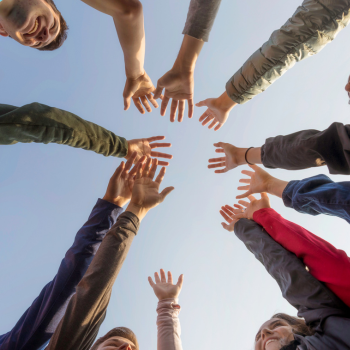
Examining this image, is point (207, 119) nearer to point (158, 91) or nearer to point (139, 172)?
point (158, 91)

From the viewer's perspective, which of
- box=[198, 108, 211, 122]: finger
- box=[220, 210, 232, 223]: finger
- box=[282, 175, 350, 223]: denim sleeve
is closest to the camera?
box=[282, 175, 350, 223]: denim sleeve

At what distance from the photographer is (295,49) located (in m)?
1.75

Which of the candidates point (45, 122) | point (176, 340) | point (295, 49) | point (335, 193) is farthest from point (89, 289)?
point (295, 49)

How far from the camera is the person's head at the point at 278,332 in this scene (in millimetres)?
1542

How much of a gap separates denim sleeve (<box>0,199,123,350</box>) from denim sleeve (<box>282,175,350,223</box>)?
4.83 feet

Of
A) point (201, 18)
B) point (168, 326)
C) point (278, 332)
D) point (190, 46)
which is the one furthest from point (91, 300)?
point (201, 18)

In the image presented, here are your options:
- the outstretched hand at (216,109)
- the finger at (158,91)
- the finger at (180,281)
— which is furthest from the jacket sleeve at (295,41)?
the finger at (180,281)

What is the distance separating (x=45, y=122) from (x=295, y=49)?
6.75 feet

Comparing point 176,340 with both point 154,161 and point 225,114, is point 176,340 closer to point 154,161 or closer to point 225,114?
point 154,161

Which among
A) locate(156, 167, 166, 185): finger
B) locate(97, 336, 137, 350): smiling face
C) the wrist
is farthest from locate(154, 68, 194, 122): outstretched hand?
locate(97, 336, 137, 350): smiling face

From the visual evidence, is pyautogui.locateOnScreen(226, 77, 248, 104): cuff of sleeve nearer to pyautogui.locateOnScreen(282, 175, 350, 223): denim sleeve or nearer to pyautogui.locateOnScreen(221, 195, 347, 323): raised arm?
pyautogui.locateOnScreen(282, 175, 350, 223): denim sleeve

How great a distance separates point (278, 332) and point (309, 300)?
667 mm

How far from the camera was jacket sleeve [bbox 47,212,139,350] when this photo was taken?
40.7 inches

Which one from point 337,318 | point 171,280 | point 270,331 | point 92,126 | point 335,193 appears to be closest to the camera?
point 337,318
